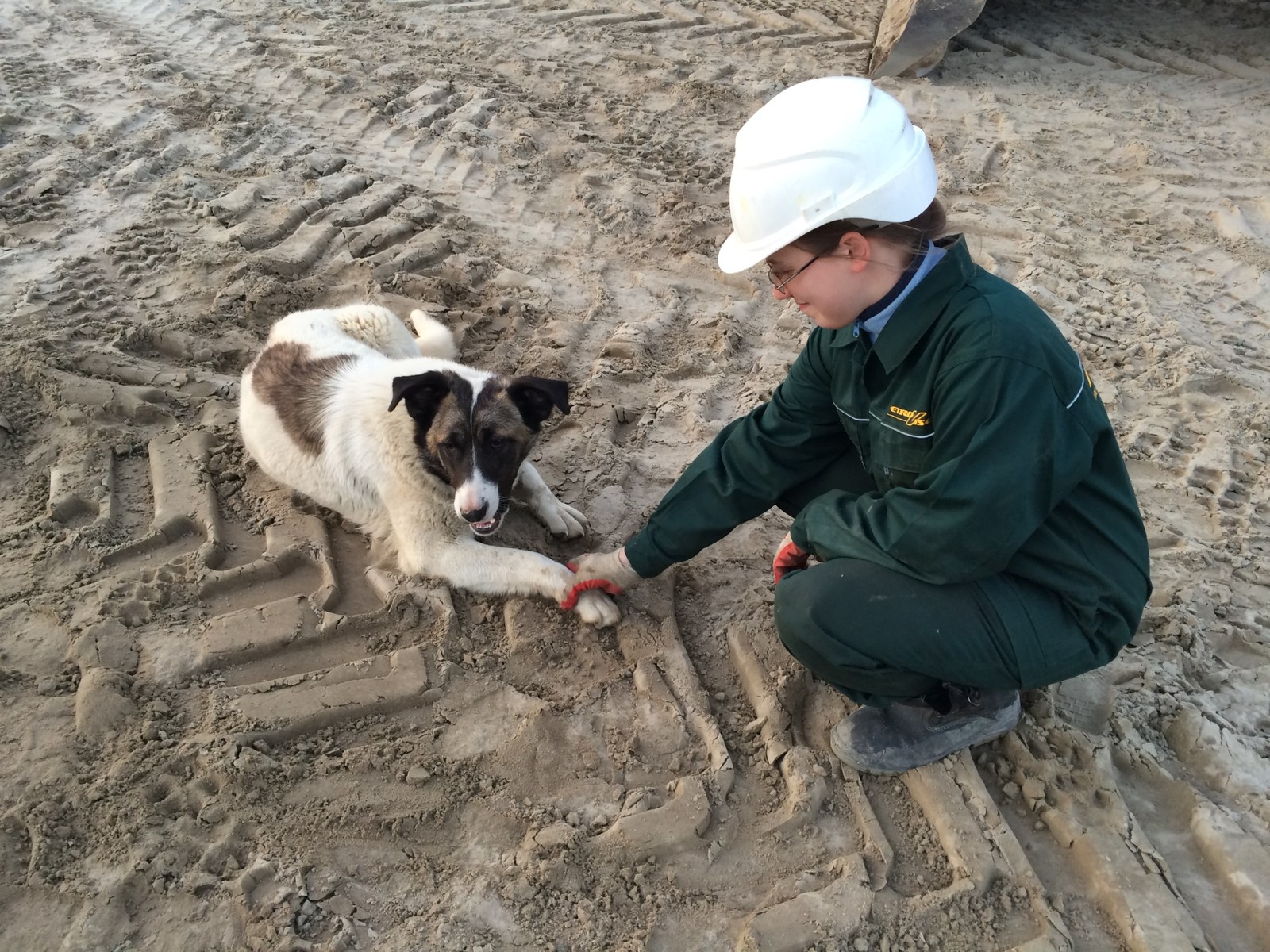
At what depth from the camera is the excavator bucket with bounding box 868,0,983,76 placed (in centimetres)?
748

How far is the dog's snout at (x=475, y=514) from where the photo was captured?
11.5 feet

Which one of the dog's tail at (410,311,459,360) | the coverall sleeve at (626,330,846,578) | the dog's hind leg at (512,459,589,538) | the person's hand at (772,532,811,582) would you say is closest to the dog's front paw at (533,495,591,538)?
the dog's hind leg at (512,459,589,538)

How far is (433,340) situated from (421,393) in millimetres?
1320

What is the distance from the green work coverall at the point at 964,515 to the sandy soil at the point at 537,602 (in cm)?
53

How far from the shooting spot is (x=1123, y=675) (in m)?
3.07

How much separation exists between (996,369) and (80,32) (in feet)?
32.3

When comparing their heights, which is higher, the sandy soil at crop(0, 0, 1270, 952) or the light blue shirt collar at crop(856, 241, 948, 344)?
the light blue shirt collar at crop(856, 241, 948, 344)

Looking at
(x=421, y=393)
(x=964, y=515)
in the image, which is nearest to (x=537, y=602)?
(x=421, y=393)

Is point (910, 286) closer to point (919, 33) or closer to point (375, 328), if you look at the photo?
point (375, 328)

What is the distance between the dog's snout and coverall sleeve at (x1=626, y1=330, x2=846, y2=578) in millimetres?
746

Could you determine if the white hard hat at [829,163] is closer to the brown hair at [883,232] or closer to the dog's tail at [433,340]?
the brown hair at [883,232]

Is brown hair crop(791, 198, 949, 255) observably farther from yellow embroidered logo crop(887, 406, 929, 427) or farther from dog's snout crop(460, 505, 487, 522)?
dog's snout crop(460, 505, 487, 522)

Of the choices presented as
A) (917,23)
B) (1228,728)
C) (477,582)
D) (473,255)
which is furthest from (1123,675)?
(917,23)

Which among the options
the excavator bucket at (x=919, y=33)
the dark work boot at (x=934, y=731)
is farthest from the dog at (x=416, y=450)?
the excavator bucket at (x=919, y=33)
